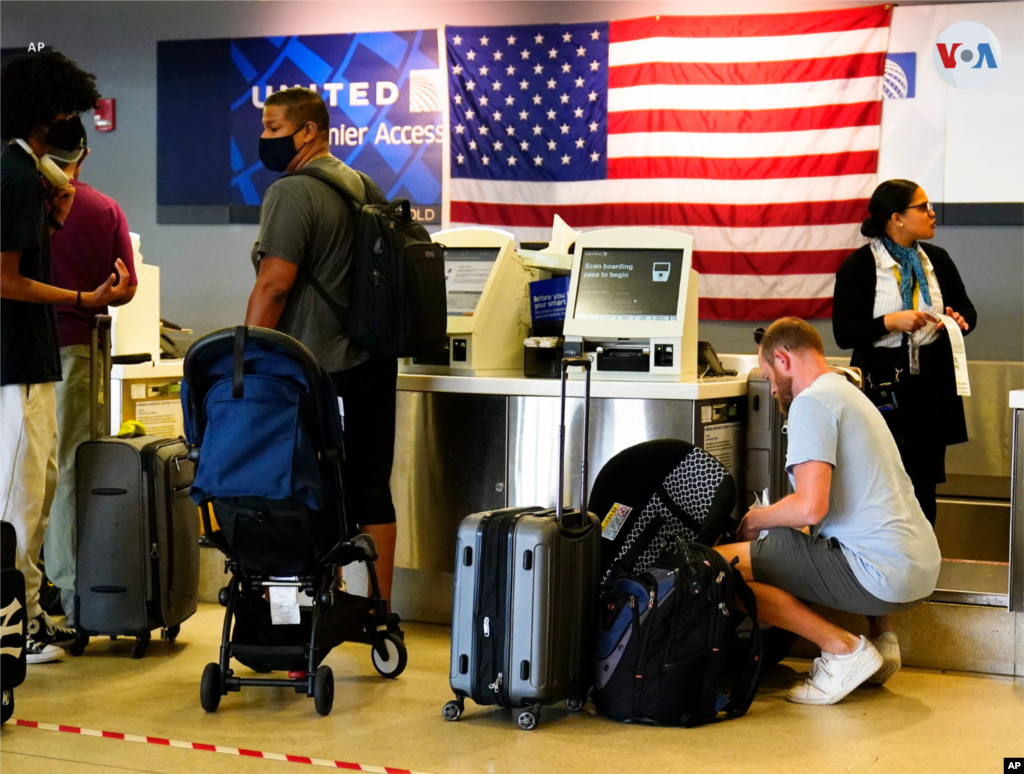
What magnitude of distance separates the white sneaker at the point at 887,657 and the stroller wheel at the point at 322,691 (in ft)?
5.26

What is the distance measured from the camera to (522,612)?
2965mm

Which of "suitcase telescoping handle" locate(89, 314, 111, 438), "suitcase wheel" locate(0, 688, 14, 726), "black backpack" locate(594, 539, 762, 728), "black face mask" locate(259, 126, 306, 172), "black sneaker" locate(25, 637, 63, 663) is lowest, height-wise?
"black sneaker" locate(25, 637, 63, 663)

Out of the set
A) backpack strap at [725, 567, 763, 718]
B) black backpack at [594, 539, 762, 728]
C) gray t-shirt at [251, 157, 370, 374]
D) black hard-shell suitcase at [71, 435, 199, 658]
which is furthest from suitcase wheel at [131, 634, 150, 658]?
backpack strap at [725, 567, 763, 718]

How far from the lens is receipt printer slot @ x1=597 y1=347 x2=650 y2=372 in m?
3.96

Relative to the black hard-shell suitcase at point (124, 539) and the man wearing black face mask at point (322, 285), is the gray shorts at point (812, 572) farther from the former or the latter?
the black hard-shell suitcase at point (124, 539)

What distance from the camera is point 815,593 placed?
10.7ft

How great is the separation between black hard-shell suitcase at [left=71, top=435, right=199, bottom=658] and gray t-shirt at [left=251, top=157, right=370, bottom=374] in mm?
648

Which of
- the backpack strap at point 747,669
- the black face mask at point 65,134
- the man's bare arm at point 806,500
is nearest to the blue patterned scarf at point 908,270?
the man's bare arm at point 806,500

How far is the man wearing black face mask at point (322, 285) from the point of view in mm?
3494

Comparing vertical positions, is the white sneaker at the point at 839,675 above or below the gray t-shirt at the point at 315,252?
below

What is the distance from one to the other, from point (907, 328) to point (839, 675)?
1378 mm

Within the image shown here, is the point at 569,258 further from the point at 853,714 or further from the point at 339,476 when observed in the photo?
the point at 853,714

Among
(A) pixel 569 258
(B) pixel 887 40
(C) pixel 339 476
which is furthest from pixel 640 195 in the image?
(C) pixel 339 476

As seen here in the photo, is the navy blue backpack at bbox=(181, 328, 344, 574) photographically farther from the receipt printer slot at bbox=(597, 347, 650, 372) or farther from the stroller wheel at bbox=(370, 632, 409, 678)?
the receipt printer slot at bbox=(597, 347, 650, 372)
